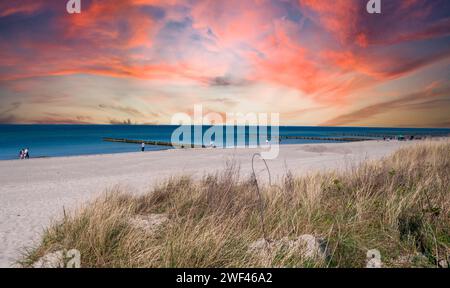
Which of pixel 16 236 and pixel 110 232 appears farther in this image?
pixel 16 236

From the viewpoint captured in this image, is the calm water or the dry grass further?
the calm water

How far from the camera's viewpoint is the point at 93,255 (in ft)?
10.9

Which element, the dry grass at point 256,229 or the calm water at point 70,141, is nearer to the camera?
the dry grass at point 256,229

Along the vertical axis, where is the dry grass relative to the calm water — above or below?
below

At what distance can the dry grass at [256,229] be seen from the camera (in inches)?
121

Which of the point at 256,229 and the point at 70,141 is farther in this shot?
the point at 70,141

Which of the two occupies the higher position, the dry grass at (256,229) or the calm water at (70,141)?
the calm water at (70,141)

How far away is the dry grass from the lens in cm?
307

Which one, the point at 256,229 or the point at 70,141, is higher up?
the point at 70,141

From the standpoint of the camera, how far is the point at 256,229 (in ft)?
12.8

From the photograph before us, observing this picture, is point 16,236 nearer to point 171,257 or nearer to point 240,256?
point 171,257
